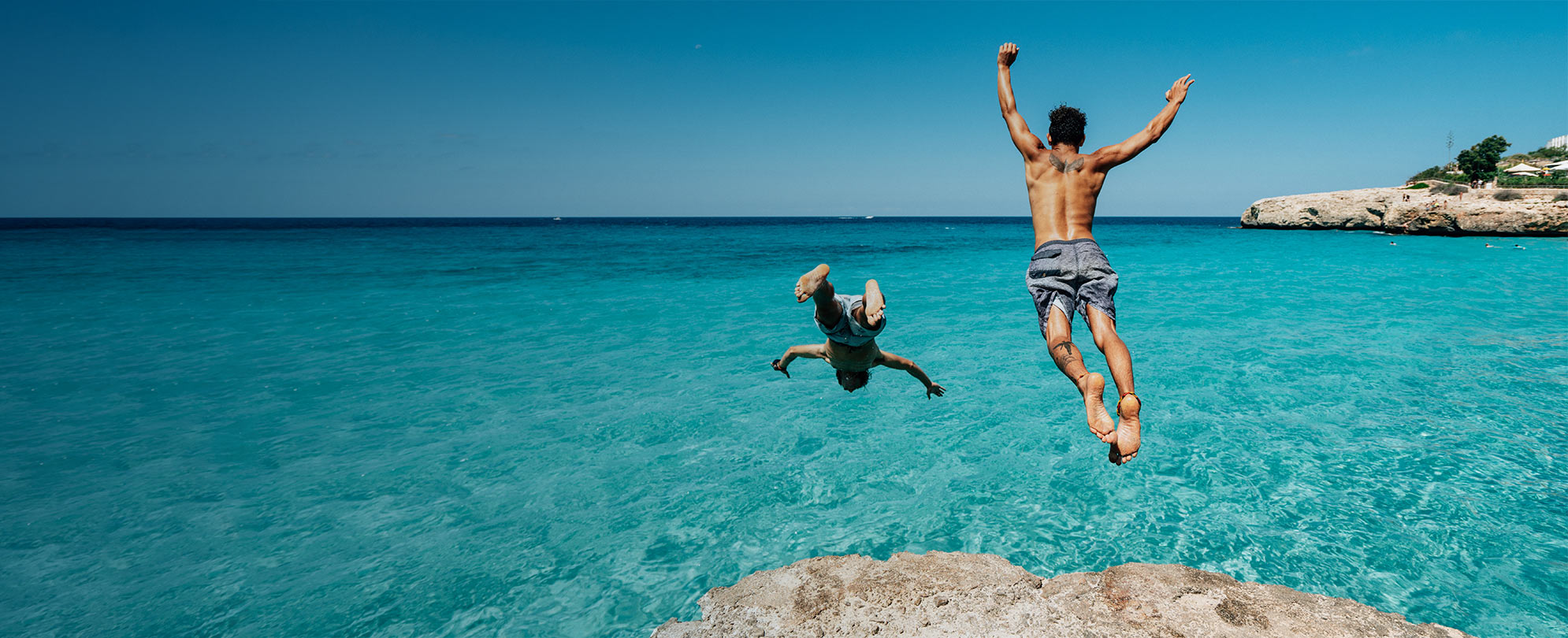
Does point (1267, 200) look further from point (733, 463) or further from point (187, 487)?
point (187, 487)

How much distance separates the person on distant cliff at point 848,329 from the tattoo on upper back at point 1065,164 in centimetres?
176

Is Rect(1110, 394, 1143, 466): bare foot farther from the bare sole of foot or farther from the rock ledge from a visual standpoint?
the rock ledge

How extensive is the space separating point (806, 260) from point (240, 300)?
29.2 m

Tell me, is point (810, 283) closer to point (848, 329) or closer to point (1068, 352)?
point (848, 329)

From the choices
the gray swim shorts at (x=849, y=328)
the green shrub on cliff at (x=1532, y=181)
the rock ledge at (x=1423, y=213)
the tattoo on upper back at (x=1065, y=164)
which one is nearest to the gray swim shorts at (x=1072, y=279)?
the tattoo on upper back at (x=1065, y=164)

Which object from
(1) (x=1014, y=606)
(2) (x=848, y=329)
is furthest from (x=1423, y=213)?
(1) (x=1014, y=606)

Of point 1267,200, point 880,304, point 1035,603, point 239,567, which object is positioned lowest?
point 239,567

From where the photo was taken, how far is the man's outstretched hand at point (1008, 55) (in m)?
5.47

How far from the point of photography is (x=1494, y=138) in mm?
54625

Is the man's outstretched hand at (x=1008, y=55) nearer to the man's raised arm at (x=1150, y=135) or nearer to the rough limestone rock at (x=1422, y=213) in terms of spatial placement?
the man's raised arm at (x=1150, y=135)

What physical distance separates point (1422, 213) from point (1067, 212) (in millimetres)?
64219

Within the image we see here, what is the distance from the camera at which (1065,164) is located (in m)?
5.17

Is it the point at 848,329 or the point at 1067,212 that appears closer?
the point at 1067,212

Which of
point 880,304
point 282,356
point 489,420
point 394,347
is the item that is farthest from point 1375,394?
point 282,356
